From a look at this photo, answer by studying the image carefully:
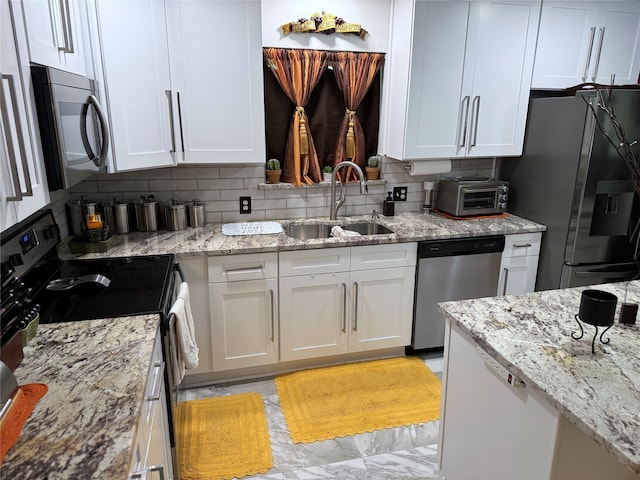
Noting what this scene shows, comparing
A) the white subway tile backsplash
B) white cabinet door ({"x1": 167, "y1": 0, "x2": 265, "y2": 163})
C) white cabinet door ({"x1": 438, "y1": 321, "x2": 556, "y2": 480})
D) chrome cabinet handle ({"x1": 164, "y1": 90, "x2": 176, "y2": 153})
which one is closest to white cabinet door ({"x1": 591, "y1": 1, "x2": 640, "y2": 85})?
the white subway tile backsplash

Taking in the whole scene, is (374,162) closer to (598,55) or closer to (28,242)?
(598,55)

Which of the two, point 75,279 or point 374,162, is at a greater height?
point 374,162

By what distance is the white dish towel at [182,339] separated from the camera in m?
1.77

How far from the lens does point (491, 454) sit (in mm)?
1556

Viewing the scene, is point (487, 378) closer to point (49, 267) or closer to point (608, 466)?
point (608, 466)

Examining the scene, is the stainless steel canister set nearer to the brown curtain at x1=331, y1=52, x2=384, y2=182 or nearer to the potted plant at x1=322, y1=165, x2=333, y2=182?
the potted plant at x1=322, y1=165, x2=333, y2=182

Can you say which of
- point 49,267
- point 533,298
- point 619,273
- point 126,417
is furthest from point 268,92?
point 619,273

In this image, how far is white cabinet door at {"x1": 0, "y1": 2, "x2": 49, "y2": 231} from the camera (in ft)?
3.79

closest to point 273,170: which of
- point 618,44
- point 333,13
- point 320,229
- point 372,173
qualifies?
point 320,229

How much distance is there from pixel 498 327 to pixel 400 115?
1.74 metres

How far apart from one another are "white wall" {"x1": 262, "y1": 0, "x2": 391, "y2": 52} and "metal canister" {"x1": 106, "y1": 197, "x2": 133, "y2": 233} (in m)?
1.36

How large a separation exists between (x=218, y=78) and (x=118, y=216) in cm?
102

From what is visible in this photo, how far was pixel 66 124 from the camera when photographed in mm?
1548

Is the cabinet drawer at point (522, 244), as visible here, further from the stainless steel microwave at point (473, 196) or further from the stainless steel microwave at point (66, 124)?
the stainless steel microwave at point (66, 124)
